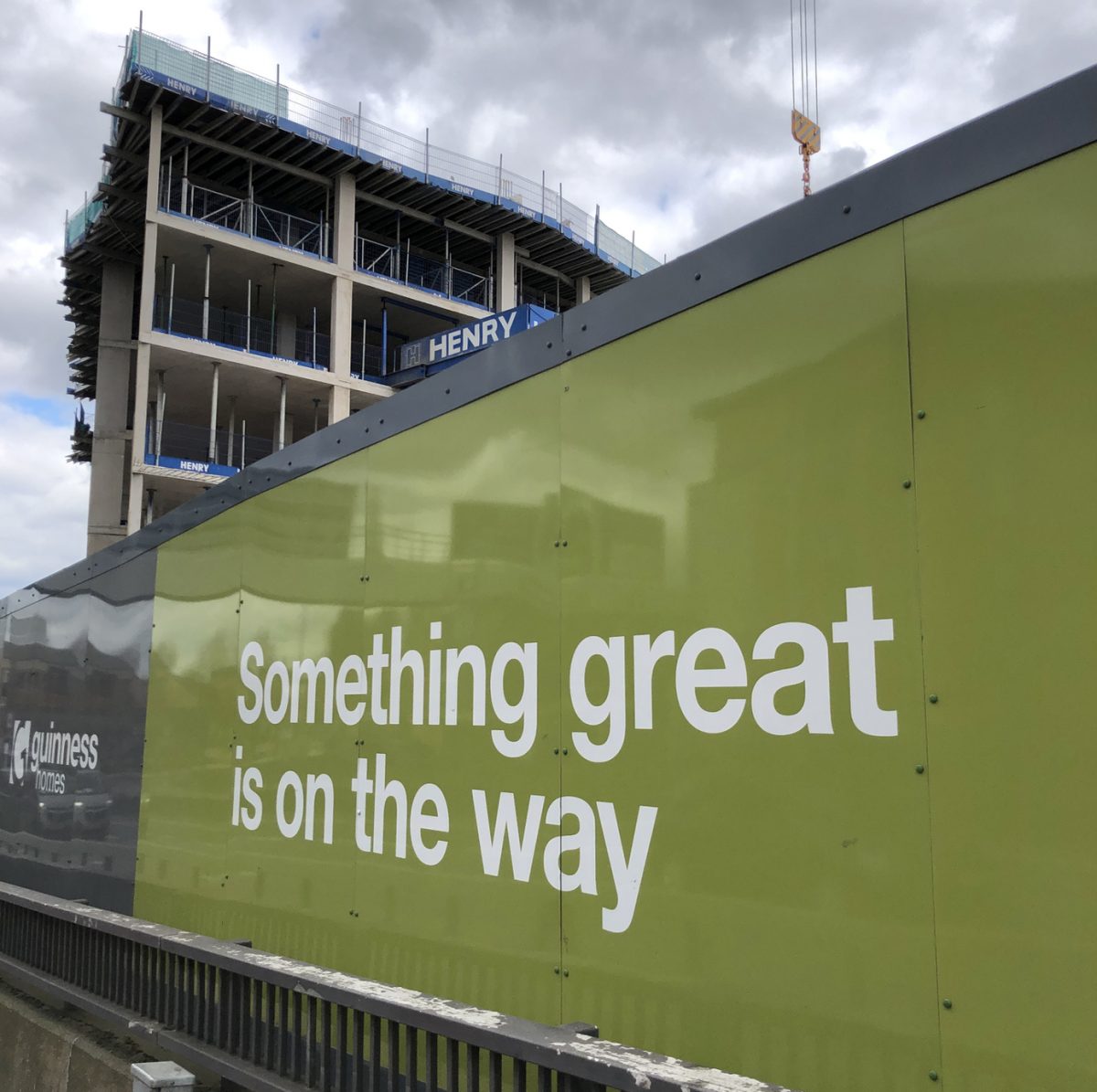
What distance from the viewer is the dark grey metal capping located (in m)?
2.05

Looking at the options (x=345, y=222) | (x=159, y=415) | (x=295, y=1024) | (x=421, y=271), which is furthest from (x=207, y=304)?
(x=295, y=1024)

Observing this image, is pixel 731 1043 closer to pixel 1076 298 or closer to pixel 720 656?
pixel 720 656

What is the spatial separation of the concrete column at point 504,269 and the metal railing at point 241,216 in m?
7.32

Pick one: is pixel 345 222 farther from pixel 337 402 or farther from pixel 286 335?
pixel 337 402

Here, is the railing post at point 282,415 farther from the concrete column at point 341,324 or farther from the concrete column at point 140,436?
the concrete column at point 140,436

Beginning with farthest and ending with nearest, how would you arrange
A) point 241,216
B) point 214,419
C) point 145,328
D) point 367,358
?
point 367,358, point 241,216, point 214,419, point 145,328

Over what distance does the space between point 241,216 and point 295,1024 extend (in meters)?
34.9

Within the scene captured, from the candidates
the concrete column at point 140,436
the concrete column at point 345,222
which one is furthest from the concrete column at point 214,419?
the concrete column at point 345,222

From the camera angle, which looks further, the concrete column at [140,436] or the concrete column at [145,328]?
the concrete column at [145,328]

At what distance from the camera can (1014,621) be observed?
1978 millimetres

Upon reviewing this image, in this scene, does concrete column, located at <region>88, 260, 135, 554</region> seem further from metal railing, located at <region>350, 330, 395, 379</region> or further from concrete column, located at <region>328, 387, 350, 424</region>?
metal railing, located at <region>350, 330, 395, 379</region>

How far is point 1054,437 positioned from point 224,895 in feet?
13.0

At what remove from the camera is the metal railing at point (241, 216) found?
33.5m

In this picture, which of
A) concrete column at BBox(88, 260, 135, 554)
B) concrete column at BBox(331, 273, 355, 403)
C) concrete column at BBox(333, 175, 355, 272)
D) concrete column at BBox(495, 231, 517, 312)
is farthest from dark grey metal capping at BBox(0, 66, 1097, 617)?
concrete column at BBox(495, 231, 517, 312)
